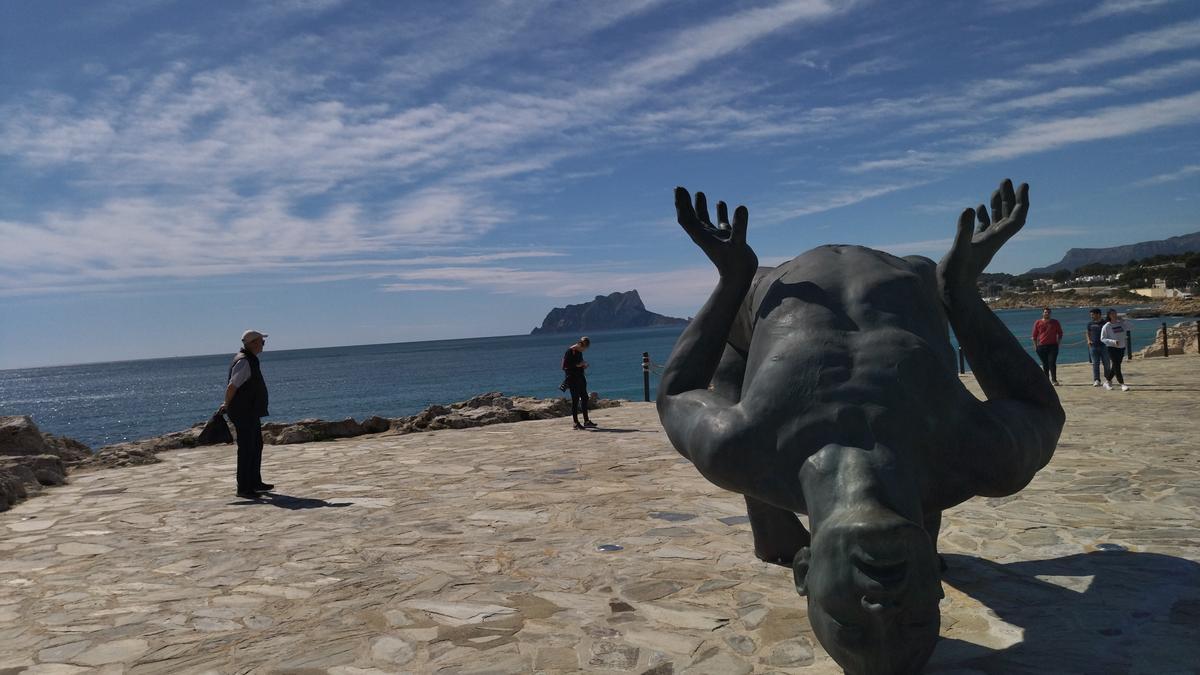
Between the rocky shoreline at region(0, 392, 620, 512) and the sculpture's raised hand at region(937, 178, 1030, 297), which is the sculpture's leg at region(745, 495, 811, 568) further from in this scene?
the rocky shoreline at region(0, 392, 620, 512)

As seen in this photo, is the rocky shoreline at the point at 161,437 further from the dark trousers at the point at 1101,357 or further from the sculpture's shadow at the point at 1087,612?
the dark trousers at the point at 1101,357

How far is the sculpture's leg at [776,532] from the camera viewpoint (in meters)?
5.05

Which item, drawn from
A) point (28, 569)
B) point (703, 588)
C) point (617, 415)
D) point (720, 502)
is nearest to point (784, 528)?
point (703, 588)

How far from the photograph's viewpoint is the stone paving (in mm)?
3873

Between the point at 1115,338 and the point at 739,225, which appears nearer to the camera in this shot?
the point at 739,225

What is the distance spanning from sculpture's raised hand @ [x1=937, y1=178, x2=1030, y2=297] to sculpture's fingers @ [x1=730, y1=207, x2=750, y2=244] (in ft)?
3.29

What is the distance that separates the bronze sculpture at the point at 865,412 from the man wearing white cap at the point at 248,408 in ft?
20.2

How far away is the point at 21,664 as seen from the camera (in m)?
4.09

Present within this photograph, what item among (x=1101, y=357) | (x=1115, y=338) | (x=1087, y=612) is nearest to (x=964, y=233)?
(x=1087, y=612)

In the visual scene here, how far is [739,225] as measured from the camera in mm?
3732

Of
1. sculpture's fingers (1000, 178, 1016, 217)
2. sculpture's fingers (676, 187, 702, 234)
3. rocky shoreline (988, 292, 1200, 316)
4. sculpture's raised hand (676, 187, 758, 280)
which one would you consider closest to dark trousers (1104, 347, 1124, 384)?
sculpture's fingers (1000, 178, 1016, 217)

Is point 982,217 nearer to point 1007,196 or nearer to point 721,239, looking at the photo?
point 1007,196

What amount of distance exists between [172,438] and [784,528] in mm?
12656

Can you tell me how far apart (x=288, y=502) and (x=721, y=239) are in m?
6.28
